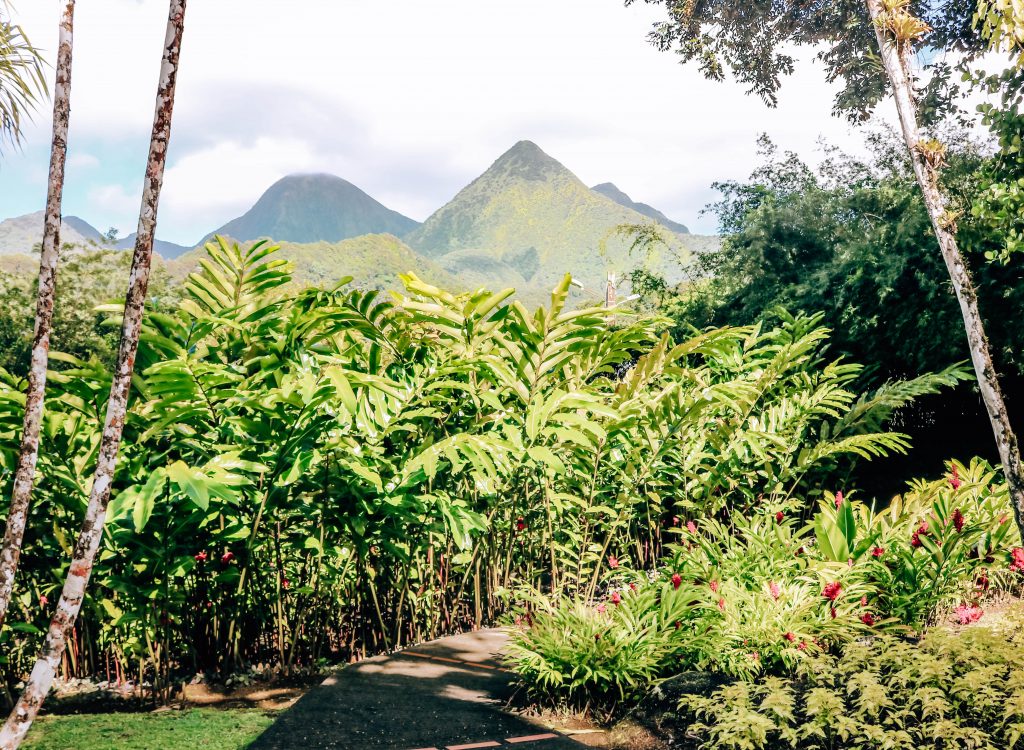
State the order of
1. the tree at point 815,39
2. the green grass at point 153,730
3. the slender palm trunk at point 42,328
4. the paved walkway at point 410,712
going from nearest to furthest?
1. the slender palm trunk at point 42,328
2. the green grass at point 153,730
3. the paved walkway at point 410,712
4. the tree at point 815,39

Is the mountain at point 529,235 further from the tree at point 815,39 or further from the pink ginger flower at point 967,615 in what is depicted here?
the pink ginger flower at point 967,615

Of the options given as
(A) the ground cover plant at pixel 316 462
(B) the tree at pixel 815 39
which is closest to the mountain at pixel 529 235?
(B) the tree at pixel 815 39

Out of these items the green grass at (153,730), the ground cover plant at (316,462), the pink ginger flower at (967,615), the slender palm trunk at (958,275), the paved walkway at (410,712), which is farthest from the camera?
the pink ginger flower at (967,615)

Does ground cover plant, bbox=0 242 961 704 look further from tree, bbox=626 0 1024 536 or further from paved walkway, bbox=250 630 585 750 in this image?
tree, bbox=626 0 1024 536

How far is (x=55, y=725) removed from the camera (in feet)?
9.52

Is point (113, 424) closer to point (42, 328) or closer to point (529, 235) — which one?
point (42, 328)

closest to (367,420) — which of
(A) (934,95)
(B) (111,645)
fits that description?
(B) (111,645)

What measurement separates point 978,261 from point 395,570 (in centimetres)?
805

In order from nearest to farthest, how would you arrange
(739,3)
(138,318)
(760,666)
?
(138,318), (760,666), (739,3)

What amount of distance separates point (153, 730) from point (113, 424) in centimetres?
125

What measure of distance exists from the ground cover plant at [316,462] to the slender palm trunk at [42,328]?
0.29 meters

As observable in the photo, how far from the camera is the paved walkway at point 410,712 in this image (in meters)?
2.77

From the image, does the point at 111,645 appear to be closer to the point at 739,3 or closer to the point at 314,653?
the point at 314,653

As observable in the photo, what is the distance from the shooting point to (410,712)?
3021 mm
